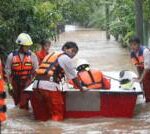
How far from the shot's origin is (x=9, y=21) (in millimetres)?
15789

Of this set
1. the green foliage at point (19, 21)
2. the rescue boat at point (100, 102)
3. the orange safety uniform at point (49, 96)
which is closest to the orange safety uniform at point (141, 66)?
the rescue boat at point (100, 102)

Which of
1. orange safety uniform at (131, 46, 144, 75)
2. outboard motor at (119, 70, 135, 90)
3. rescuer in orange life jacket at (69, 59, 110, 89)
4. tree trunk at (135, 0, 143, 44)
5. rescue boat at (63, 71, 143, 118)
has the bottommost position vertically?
rescue boat at (63, 71, 143, 118)

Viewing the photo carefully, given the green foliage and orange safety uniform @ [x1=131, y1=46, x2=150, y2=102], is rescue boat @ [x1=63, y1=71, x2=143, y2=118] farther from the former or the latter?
the green foliage

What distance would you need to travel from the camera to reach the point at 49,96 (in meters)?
9.77

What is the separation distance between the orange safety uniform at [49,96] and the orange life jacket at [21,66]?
1.16 metres

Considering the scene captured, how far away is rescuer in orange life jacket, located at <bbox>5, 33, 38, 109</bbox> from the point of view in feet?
36.1

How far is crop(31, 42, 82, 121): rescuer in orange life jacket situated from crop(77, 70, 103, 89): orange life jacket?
522mm

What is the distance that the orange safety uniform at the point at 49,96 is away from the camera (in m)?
9.70

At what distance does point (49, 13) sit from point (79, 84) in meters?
9.39

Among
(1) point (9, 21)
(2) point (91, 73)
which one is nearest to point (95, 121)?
(2) point (91, 73)

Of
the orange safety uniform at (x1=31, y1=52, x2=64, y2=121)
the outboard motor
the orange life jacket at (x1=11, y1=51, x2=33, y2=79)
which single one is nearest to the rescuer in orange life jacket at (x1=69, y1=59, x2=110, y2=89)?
the outboard motor

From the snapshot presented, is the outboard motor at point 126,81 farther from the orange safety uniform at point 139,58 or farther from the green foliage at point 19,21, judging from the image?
the green foliage at point 19,21

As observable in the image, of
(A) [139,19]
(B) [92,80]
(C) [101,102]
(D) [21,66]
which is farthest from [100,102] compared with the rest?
(A) [139,19]

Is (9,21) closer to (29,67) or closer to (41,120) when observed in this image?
(29,67)
